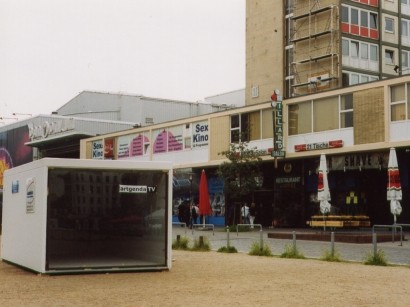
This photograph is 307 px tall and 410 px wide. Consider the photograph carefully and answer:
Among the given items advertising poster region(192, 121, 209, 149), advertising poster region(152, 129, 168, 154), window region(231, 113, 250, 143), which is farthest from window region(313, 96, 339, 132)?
advertising poster region(152, 129, 168, 154)

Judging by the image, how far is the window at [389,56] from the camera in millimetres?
53781

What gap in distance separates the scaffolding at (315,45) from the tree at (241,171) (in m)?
15.7

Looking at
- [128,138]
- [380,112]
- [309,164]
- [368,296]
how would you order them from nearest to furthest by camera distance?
[368,296] < [380,112] < [309,164] < [128,138]

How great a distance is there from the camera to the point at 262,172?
4212 centimetres

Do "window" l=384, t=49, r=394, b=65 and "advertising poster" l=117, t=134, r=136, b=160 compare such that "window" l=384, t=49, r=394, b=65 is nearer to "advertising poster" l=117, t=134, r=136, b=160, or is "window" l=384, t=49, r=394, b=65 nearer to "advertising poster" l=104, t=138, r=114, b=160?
"advertising poster" l=117, t=134, r=136, b=160

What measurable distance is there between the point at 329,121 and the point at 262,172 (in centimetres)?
722

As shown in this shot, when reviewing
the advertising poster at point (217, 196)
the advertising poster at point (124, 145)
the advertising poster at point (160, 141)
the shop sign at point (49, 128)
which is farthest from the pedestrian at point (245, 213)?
the shop sign at point (49, 128)

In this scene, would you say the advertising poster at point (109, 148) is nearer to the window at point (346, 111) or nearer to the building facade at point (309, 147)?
the building facade at point (309, 147)

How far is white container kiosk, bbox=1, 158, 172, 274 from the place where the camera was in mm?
14445

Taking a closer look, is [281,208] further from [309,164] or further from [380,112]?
[380,112]

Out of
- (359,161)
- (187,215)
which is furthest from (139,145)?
(359,161)

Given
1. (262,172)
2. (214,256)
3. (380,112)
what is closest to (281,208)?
(262,172)

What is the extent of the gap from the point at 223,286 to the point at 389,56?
4527 cm

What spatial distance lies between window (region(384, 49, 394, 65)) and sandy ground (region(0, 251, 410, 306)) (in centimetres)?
3984
